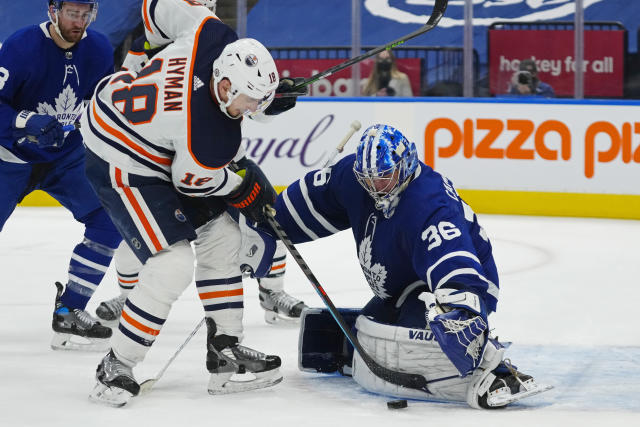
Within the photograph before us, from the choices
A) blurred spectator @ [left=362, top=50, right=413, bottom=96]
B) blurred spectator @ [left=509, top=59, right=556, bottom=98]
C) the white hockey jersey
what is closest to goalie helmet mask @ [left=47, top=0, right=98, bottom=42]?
the white hockey jersey

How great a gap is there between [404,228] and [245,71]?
583 millimetres

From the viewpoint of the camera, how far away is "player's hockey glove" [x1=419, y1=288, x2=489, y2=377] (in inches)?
110

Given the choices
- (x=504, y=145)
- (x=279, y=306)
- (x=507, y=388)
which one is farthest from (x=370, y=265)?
(x=504, y=145)

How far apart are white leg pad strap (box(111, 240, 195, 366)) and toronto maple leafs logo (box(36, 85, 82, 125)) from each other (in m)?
0.97

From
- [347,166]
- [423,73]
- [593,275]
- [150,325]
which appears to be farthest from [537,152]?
[150,325]

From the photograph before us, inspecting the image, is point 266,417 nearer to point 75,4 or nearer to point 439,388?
point 439,388

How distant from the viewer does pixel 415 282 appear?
316cm

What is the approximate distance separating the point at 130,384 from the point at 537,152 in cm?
428

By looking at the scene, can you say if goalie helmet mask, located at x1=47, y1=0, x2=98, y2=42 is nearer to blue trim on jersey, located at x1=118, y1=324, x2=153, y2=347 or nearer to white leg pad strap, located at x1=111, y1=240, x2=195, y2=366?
white leg pad strap, located at x1=111, y1=240, x2=195, y2=366

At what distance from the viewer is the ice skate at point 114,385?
3002 mm

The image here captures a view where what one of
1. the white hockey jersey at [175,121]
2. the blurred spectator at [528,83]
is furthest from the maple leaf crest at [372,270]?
the blurred spectator at [528,83]

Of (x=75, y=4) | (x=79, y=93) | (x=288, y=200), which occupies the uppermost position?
(x=75, y=4)

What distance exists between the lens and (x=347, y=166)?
3287 millimetres

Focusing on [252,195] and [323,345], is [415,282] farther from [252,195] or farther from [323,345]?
[252,195]
